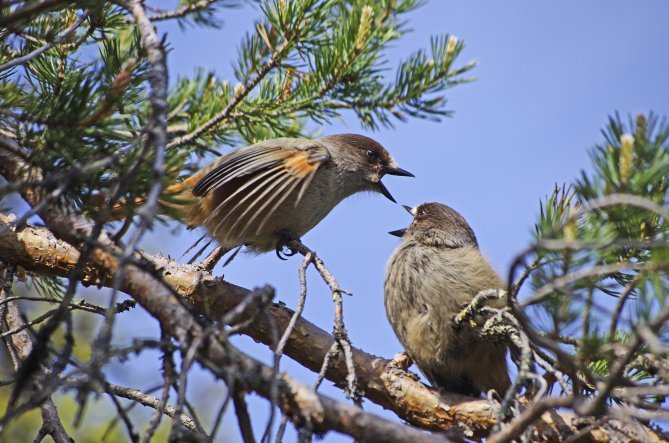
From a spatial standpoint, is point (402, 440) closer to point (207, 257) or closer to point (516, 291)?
point (516, 291)

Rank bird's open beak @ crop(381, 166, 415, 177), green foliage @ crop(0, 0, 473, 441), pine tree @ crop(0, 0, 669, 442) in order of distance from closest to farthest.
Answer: pine tree @ crop(0, 0, 669, 442) < green foliage @ crop(0, 0, 473, 441) < bird's open beak @ crop(381, 166, 415, 177)

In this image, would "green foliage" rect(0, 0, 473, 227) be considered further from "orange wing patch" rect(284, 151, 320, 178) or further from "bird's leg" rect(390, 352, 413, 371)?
"bird's leg" rect(390, 352, 413, 371)

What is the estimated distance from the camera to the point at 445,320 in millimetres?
3336

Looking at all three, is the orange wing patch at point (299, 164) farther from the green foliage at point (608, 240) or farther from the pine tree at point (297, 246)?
the green foliage at point (608, 240)

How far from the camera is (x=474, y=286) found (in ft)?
11.1

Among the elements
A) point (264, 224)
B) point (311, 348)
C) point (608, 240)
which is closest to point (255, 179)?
point (264, 224)

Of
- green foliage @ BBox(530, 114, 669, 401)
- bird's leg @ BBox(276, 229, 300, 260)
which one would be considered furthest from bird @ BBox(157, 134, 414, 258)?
green foliage @ BBox(530, 114, 669, 401)

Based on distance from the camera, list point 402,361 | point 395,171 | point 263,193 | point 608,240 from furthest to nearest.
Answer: point 395,171 → point 263,193 → point 402,361 → point 608,240

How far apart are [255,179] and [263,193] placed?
87mm

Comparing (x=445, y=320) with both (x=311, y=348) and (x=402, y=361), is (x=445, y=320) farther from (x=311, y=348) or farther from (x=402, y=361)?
(x=311, y=348)

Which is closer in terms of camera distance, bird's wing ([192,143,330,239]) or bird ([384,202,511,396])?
bird ([384,202,511,396])

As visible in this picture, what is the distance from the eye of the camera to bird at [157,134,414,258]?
12.8 feet

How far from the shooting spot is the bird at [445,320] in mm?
3342

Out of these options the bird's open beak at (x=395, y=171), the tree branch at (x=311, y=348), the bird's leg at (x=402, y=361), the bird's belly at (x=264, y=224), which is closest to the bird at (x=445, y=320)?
the bird's leg at (x=402, y=361)
